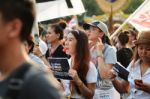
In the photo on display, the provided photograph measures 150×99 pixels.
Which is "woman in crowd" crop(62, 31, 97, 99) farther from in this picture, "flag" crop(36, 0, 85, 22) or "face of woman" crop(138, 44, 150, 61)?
"flag" crop(36, 0, 85, 22)

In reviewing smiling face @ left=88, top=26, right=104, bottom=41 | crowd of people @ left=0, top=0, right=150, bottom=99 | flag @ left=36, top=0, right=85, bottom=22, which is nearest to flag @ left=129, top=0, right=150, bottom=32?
crowd of people @ left=0, top=0, right=150, bottom=99

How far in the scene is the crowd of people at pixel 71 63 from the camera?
2107 millimetres

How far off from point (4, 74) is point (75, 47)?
329 cm

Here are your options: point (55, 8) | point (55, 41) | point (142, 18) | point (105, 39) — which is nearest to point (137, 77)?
point (105, 39)

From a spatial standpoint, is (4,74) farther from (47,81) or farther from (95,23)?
(95,23)

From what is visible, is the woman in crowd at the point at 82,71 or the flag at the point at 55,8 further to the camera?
the flag at the point at 55,8

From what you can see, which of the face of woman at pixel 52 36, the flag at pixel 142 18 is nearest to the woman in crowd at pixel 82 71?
the face of woman at pixel 52 36

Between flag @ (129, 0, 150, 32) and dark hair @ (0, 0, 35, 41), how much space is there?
6.19m

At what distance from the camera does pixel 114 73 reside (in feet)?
18.9

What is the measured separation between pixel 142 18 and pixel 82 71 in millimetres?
3207

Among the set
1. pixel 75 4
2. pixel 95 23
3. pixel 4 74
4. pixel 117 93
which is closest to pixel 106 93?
pixel 117 93

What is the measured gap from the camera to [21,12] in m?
2.17

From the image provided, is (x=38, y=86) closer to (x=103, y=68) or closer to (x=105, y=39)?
(x=103, y=68)

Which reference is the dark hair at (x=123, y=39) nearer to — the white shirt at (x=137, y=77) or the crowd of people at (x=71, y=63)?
the crowd of people at (x=71, y=63)
